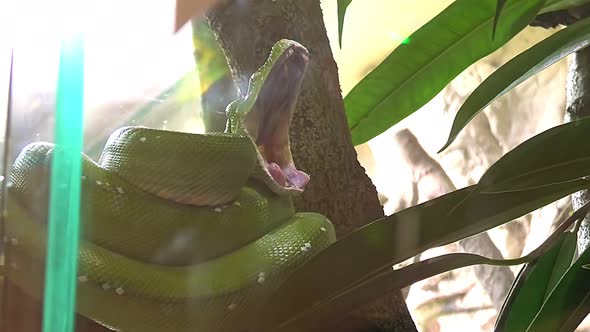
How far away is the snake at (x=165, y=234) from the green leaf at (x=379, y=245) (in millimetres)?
44

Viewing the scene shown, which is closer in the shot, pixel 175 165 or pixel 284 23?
pixel 175 165

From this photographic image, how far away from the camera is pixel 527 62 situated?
716 millimetres

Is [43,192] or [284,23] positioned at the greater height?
[284,23]

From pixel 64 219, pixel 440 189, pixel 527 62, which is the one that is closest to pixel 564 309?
pixel 527 62

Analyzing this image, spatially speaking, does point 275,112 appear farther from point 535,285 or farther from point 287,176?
point 535,285

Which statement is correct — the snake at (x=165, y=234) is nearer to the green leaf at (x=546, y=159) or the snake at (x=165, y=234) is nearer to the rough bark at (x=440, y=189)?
the green leaf at (x=546, y=159)

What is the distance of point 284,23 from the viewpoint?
3.11ft

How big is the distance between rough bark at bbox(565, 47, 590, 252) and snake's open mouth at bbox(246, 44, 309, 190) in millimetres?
378

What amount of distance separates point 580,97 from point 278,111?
1.37 feet

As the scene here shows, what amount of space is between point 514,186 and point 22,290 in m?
0.48

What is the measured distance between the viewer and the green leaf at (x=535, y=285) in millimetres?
717

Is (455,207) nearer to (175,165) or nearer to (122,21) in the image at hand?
(175,165)

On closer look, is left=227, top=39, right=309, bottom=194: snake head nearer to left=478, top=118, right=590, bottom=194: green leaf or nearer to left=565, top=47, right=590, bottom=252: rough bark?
left=478, top=118, right=590, bottom=194: green leaf

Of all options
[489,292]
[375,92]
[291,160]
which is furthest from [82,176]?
[489,292]
